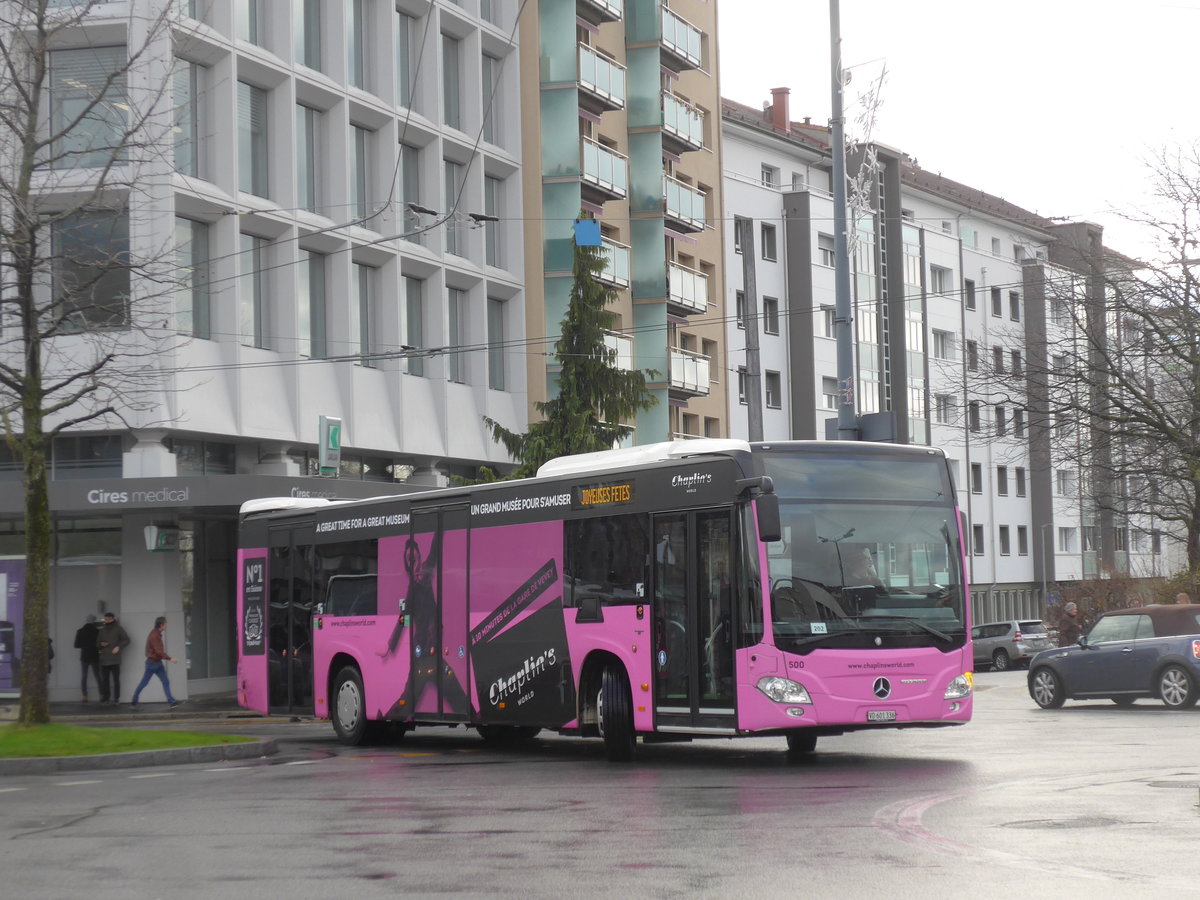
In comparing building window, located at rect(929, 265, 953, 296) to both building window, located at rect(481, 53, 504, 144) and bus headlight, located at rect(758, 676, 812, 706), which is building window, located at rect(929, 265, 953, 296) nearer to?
building window, located at rect(481, 53, 504, 144)

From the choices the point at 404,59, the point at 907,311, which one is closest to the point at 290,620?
the point at 404,59

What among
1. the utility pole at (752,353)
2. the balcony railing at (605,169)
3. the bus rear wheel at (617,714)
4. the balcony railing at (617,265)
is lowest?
the bus rear wheel at (617,714)

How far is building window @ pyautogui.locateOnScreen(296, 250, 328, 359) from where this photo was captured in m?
37.0

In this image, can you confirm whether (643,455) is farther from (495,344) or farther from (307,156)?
(495,344)

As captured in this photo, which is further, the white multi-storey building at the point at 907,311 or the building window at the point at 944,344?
the building window at the point at 944,344

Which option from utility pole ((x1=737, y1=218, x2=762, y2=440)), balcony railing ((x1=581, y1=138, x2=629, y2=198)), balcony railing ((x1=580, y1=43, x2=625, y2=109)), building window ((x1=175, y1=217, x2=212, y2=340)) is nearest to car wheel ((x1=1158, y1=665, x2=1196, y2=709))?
utility pole ((x1=737, y1=218, x2=762, y2=440))

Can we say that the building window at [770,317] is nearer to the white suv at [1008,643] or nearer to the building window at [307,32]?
the white suv at [1008,643]

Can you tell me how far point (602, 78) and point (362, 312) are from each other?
542 inches

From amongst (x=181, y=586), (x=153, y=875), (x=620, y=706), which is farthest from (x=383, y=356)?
(x=153, y=875)

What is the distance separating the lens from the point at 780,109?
232 feet

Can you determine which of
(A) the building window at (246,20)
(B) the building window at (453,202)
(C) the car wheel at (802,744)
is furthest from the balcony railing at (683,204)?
(C) the car wheel at (802,744)

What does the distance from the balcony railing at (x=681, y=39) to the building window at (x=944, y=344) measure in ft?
77.8

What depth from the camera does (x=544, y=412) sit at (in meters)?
38.0

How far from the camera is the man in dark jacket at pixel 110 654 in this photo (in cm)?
3177
